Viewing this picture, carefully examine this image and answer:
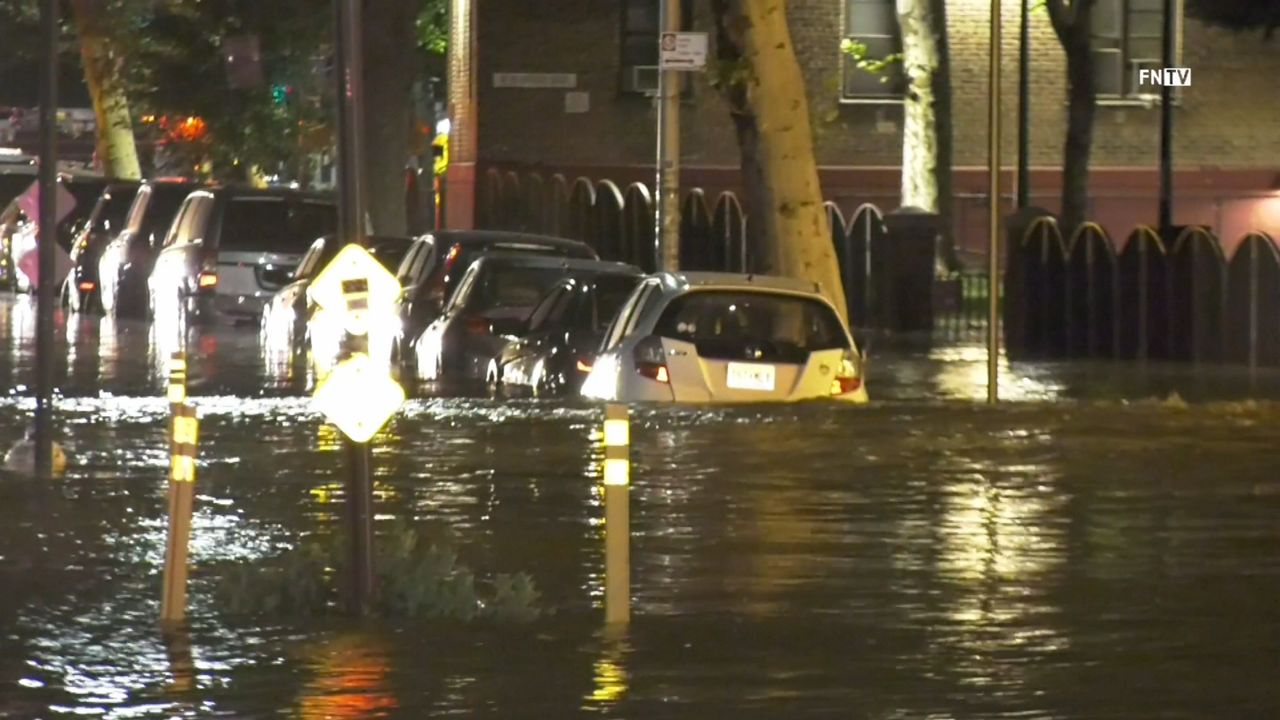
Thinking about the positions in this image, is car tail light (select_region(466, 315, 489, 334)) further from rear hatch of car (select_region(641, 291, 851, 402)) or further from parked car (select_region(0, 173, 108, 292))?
parked car (select_region(0, 173, 108, 292))

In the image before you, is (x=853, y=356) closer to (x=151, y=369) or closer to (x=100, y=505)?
(x=100, y=505)

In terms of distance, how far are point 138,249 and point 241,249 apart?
3.70 m

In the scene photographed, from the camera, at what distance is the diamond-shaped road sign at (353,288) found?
1052 cm

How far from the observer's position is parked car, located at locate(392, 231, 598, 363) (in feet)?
79.5

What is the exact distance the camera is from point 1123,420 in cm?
1894

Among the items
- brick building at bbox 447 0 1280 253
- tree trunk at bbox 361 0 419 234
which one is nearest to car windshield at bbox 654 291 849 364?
tree trunk at bbox 361 0 419 234

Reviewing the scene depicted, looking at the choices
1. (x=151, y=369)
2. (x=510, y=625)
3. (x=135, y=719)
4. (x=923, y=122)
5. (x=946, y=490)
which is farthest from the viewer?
(x=923, y=122)

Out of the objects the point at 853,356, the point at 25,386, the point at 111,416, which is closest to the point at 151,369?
the point at 25,386

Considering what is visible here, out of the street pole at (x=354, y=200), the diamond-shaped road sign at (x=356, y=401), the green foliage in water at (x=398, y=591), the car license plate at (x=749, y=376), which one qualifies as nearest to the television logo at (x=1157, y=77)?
the car license plate at (x=749, y=376)

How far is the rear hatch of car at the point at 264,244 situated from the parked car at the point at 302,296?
1.81 meters

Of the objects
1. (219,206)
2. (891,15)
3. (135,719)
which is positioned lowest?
(135,719)

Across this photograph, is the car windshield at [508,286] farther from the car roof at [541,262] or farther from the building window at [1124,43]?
the building window at [1124,43]

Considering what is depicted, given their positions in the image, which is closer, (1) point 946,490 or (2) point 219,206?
(1) point 946,490

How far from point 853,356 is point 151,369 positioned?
8.61 m
